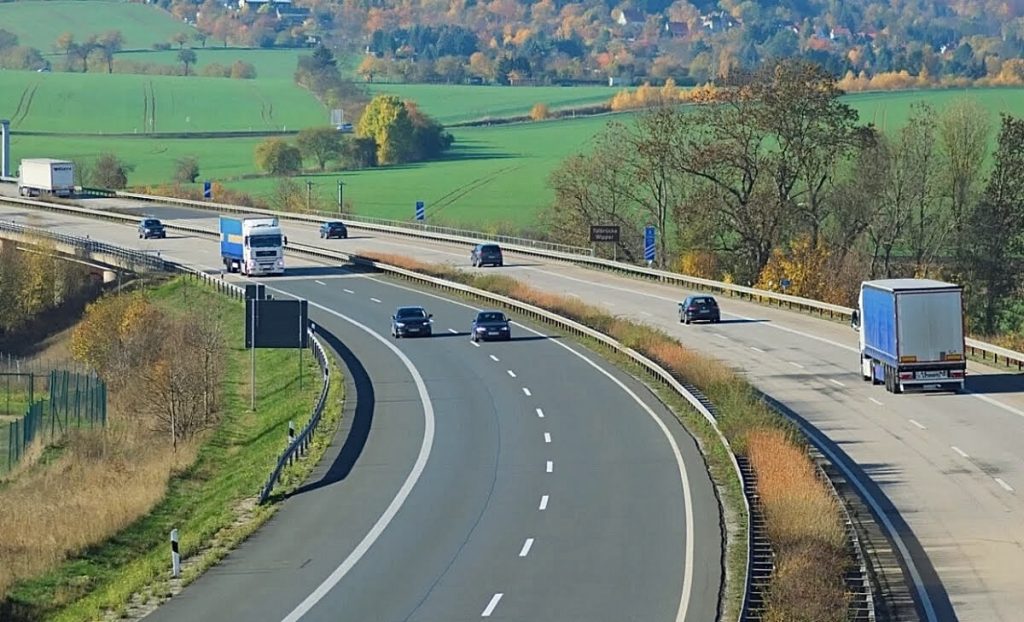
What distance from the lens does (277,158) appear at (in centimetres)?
16850

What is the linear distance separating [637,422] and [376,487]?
10533mm

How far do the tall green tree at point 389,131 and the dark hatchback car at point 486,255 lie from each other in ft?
273

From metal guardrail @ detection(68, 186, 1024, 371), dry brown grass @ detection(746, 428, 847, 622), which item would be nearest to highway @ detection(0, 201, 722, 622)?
dry brown grass @ detection(746, 428, 847, 622)

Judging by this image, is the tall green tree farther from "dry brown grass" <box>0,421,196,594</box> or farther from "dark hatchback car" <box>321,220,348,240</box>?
"dry brown grass" <box>0,421,196,594</box>

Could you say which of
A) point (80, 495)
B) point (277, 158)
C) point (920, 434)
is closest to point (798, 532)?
point (920, 434)

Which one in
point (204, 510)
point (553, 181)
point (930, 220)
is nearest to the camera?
point (204, 510)

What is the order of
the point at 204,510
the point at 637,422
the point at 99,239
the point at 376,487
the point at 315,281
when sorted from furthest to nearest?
the point at 99,239 → the point at 315,281 → the point at 637,422 → the point at 204,510 → the point at 376,487

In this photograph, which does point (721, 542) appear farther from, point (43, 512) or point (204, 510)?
point (43, 512)

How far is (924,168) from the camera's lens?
101 metres

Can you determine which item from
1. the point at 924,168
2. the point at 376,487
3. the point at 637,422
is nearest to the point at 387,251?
the point at 924,168

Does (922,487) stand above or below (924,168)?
below

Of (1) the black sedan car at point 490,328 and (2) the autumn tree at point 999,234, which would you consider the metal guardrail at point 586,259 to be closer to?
(1) the black sedan car at point 490,328

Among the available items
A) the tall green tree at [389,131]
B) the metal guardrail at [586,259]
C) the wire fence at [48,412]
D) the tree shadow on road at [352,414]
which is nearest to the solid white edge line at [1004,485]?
the tree shadow on road at [352,414]

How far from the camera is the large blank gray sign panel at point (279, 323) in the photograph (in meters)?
58.2
